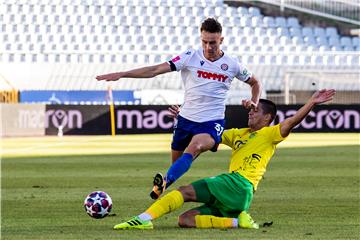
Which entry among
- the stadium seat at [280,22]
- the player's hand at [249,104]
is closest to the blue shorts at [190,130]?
the player's hand at [249,104]

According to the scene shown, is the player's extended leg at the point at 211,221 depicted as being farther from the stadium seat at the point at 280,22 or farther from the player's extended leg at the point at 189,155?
the stadium seat at the point at 280,22

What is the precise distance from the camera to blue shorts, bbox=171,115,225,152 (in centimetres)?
1070

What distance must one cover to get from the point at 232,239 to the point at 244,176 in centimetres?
147

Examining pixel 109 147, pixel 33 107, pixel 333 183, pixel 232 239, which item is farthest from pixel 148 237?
pixel 33 107

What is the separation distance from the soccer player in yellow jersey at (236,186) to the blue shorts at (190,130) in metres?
0.18

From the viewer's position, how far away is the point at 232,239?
890 centimetres

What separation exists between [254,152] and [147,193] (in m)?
4.52

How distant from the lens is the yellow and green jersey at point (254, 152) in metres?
10.3

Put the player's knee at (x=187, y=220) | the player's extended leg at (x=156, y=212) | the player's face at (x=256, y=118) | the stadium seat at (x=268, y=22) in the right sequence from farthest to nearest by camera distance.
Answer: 1. the stadium seat at (x=268, y=22)
2. the player's face at (x=256, y=118)
3. the player's knee at (x=187, y=220)
4. the player's extended leg at (x=156, y=212)

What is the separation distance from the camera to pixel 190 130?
1084 cm

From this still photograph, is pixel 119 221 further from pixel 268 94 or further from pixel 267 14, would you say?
pixel 267 14

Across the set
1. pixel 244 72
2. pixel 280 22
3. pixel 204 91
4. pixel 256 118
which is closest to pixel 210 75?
pixel 204 91

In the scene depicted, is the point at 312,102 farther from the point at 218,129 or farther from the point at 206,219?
the point at 206,219

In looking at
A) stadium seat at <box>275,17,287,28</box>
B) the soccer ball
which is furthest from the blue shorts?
stadium seat at <box>275,17,287,28</box>
